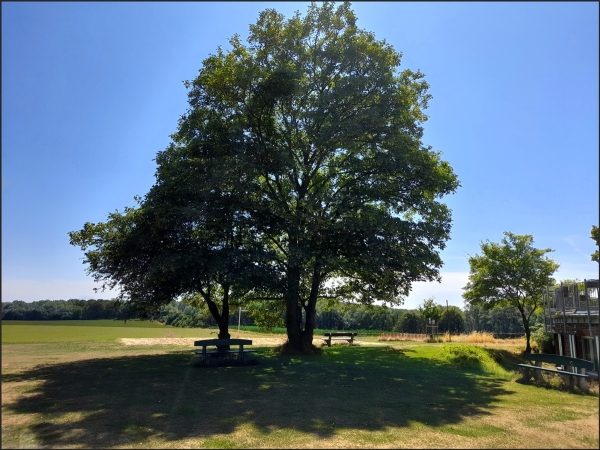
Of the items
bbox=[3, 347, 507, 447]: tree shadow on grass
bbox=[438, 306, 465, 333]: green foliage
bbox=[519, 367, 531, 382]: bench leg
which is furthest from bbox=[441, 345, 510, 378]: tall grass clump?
bbox=[438, 306, 465, 333]: green foliage

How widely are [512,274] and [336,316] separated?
69.9 m

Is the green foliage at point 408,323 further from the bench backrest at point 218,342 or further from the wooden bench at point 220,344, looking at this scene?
the bench backrest at point 218,342

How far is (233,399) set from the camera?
9.23m

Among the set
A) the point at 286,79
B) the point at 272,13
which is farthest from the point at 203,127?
the point at 272,13

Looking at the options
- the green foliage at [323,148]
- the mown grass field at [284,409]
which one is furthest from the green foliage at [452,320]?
the mown grass field at [284,409]

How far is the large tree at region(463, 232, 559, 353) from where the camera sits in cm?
2552

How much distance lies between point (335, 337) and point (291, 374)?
65.0 ft

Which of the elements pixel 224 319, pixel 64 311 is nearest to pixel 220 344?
pixel 224 319

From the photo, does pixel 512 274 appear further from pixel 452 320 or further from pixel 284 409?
pixel 452 320

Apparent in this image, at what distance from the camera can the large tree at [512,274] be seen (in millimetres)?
25516

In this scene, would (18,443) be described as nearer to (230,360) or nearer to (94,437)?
(94,437)

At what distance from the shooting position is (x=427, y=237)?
59.9ft

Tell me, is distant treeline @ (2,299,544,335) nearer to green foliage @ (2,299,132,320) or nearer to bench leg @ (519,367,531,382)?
green foliage @ (2,299,132,320)

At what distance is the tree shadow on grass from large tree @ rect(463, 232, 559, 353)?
42.5 ft
